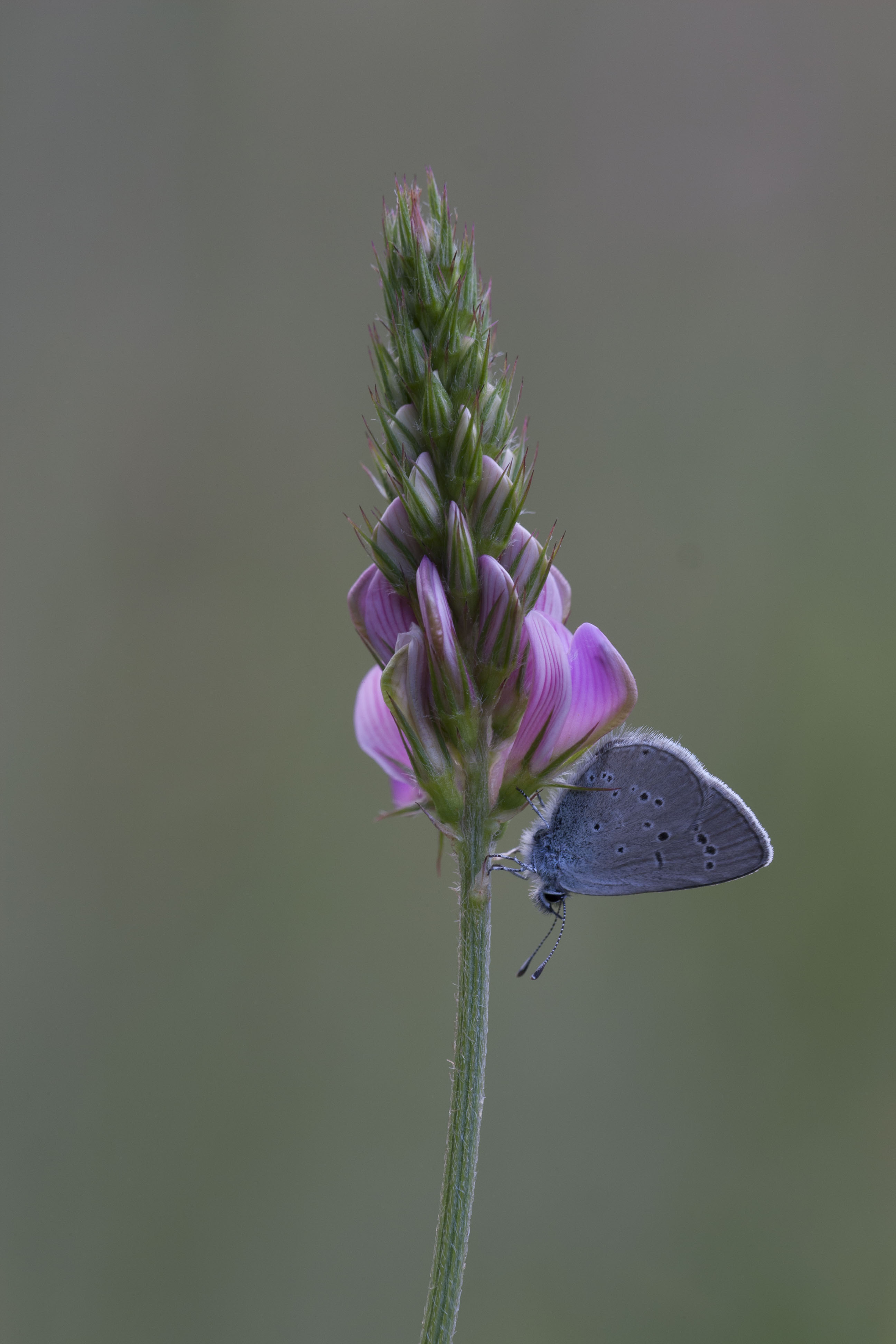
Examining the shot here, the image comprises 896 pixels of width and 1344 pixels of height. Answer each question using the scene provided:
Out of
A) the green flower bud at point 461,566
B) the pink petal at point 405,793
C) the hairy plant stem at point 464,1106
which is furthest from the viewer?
the pink petal at point 405,793

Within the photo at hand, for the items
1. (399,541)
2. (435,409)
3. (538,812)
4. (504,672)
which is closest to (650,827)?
(538,812)

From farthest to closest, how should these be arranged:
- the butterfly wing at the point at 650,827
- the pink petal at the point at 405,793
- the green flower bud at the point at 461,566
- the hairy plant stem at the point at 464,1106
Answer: the pink petal at the point at 405,793 < the butterfly wing at the point at 650,827 < the green flower bud at the point at 461,566 < the hairy plant stem at the point at 464,1106

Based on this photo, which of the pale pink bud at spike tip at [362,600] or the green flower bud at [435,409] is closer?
the green flower bud at [435,409]

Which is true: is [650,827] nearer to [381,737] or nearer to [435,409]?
[381,737]

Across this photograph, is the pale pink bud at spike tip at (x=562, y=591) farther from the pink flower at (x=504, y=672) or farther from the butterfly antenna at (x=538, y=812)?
the butterfly antenna at (x=538, y=812)

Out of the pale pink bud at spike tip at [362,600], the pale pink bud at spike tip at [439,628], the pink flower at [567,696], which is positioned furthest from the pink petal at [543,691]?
the pale pink bud at spike tip at [362,600]

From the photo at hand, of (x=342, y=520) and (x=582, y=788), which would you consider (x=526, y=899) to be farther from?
(x=582, y=788)

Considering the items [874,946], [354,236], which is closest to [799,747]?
[874,946]
